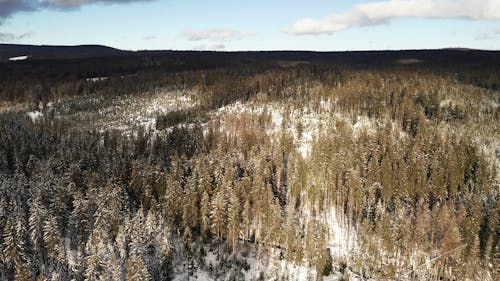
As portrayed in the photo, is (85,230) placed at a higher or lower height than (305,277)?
higher

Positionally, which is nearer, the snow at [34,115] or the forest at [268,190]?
the forest at [268,190]

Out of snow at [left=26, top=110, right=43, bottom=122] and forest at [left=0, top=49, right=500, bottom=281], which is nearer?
forest at [left=0, top=49, right=500, bottom=281]

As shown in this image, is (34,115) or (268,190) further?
(34,115)

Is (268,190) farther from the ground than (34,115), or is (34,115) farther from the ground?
(34,115)

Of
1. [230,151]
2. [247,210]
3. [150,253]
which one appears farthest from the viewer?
[230,151]

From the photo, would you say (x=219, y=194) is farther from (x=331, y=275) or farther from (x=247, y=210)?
(x=331, y=275)

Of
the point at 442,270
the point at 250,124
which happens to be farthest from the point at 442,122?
the point at 442,270

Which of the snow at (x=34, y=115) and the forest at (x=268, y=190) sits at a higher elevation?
the snow at (x=34, y=115)

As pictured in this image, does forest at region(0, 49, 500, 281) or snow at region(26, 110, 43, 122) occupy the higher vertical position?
snow at region(26, 110, 43, 122)
